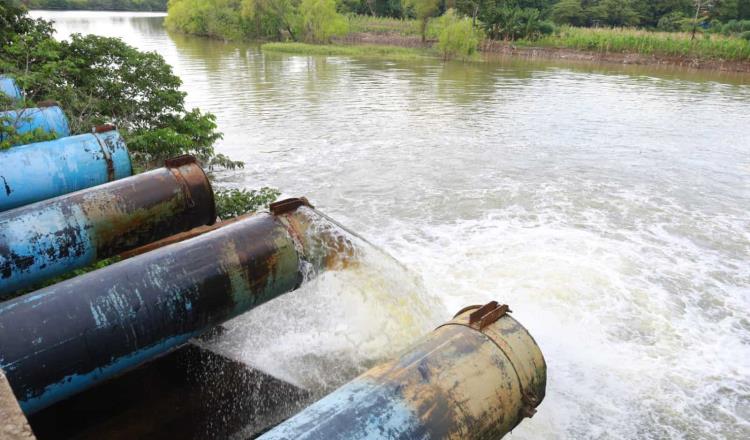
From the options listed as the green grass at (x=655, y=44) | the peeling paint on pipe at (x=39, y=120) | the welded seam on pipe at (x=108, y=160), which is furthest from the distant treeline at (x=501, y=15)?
the welded seam on pipe at (x=108, y=160)

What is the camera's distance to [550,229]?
31.1 ft

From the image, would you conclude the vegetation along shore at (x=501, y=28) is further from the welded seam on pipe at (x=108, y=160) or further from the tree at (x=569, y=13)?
the welded seam on pipe at (x=108, y=160)

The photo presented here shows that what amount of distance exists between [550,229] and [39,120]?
28.6 ft

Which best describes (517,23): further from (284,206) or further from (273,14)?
(284,206)

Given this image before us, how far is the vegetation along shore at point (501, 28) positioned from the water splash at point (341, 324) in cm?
3808

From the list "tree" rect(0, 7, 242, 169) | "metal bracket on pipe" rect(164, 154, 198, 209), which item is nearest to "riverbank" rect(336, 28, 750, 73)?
"tree" rect(0, 7, 242, 169)

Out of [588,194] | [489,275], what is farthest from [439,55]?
[489,275]

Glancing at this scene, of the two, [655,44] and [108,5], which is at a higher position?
[108,5]

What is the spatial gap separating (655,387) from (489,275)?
8.99 ft

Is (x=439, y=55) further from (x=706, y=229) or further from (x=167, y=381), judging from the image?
(x=167, y=381)

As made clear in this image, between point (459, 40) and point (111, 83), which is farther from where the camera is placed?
point (459, 40)

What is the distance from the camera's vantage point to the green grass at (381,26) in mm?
58878

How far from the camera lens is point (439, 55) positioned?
43688mm

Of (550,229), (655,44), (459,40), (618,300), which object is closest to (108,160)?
(618,300)
